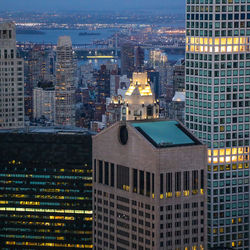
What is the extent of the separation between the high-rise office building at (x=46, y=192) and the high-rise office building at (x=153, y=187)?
1157 inches

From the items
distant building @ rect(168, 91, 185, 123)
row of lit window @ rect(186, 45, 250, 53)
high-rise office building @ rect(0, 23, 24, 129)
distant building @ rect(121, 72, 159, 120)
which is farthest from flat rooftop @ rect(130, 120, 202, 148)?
high-rise office building @ rect(0, 23, 24, 129)

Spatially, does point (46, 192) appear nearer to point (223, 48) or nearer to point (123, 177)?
point (223, 48)

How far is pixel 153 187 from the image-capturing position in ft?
320

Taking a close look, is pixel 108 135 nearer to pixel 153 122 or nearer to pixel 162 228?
pixel 153 122

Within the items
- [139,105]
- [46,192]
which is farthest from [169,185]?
[46,192]

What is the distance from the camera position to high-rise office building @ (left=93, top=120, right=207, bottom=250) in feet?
320

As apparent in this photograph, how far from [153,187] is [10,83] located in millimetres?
92871

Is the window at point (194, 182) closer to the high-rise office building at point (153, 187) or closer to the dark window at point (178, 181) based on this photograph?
the high-rise office building at point (153, 187)

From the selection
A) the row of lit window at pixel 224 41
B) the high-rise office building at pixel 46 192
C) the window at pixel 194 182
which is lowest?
the high-rise office building at pixel 46 192

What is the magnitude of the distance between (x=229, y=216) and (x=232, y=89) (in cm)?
1423

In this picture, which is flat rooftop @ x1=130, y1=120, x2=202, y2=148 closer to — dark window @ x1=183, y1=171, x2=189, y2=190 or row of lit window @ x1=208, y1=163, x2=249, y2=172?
dark window @ x1=183, y1=171, x2=189, y2=190

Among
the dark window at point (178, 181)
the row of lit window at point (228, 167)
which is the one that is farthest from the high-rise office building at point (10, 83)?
the dark window at point (178, 181)

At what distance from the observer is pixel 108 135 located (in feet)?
338

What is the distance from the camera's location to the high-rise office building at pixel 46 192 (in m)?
133
